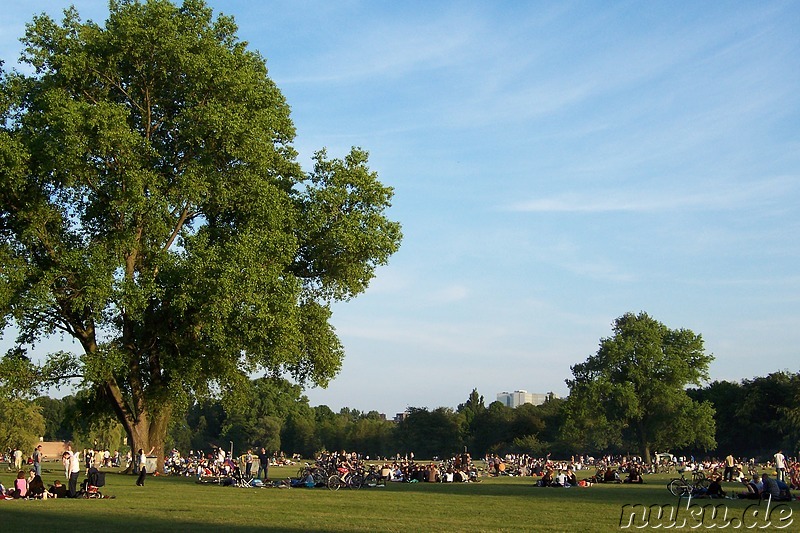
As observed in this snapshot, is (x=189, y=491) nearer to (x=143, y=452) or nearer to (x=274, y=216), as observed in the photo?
(x=143, y=452)

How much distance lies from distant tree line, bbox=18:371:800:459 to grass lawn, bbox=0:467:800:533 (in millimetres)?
50085

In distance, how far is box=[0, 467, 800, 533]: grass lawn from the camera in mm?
17281

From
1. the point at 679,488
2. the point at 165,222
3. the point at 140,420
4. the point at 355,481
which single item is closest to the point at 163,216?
the point at 165,222

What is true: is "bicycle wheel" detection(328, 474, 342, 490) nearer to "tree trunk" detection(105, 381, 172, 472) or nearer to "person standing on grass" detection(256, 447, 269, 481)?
"person standing on grass" detection(256, 447, 269, 481)

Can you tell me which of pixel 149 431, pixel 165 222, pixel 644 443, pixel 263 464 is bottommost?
pixel 263 464

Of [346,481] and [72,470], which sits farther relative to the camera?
[346,481]

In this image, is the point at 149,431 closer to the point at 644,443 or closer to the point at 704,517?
the point at 704,517

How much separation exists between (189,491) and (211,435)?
119048mm

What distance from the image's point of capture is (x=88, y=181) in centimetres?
3441

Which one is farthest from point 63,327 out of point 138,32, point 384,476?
point 384,476

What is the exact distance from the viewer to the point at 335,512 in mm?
20906

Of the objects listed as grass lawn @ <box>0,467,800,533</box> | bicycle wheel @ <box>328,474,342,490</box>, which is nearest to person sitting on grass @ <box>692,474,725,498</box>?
grass lawn @ <box>0,467,800,533</box>

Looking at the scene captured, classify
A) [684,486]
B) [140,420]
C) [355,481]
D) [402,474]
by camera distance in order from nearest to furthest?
[684,486] < [355,481] < [140,420] < [402,474]

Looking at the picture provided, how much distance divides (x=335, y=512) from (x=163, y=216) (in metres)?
18.6
